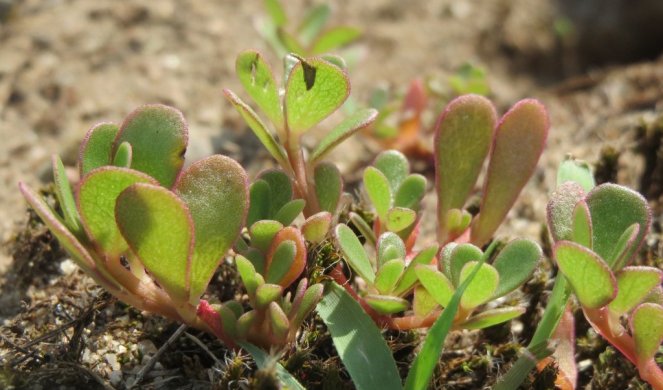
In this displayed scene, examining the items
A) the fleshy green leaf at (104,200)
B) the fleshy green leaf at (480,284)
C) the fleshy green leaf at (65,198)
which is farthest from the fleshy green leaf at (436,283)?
→ the fleshy green leaf at (65,198)

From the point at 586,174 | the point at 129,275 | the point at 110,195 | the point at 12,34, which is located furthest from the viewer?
the point at 12,34

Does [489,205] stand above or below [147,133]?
below

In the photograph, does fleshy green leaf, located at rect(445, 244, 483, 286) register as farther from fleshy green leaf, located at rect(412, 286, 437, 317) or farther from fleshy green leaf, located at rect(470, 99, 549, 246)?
fleshy green leaf, located at rect(470, 99, 549, 246)

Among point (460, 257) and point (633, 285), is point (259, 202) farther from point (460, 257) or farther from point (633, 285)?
point (633, 285)

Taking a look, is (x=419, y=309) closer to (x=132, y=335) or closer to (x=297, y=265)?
(x=297, y=265)

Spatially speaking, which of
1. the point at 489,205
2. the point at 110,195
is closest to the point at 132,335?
the point at 110,195
